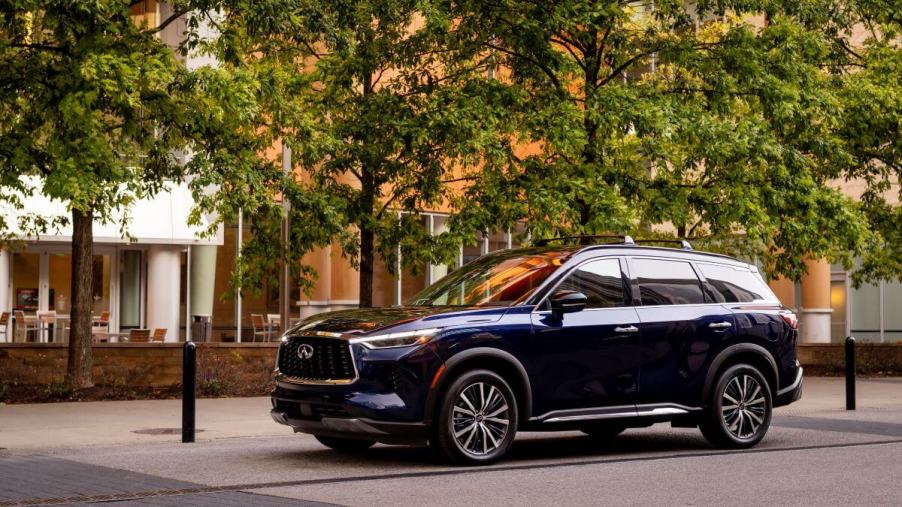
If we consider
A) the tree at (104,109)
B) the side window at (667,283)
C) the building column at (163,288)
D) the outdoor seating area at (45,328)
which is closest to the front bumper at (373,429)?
the side window at (667,283)

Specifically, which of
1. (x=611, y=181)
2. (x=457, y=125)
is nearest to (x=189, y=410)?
(x=457, y=125)

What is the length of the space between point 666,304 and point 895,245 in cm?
1593

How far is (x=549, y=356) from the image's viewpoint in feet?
37.6

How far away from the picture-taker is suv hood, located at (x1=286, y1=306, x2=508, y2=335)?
35.6 ft

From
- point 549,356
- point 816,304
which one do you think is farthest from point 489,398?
point 816,304

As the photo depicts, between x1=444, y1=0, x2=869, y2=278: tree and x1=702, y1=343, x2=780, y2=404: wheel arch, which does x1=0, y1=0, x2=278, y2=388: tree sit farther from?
x1=702, y1=343, x2=780, y2=404: wheel arch

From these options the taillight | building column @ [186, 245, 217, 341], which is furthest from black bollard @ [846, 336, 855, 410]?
building column @ [186, 245, 217, 341]

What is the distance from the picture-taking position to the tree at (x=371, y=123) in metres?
19.5

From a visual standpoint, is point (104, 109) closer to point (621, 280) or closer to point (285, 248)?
point (285, 248)

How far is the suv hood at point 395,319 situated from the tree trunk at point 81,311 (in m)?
9.21

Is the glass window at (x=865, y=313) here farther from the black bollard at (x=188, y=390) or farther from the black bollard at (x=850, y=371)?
the black bollard at (x=188, y=390)

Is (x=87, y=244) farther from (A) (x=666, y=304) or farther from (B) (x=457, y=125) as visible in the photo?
(A) (x=666, y=304)

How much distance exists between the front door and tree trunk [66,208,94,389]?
9.92 m

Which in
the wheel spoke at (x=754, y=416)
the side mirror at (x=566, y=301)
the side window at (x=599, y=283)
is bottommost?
the wheel spoke at (x=754, y=416)
